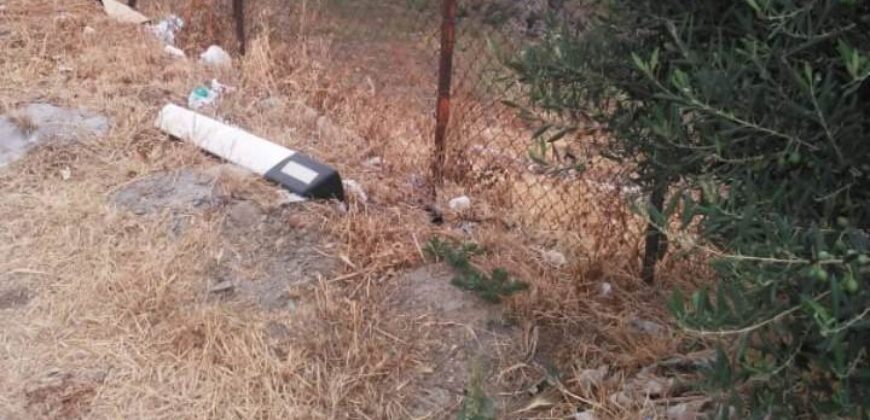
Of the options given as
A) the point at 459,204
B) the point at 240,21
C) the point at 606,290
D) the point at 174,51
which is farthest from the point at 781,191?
the point at 174,51

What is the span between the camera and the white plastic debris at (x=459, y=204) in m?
3.63

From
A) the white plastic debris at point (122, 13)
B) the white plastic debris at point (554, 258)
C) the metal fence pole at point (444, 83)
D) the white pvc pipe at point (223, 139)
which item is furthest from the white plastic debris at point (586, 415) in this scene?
the white plastic debris at point (122, 13)

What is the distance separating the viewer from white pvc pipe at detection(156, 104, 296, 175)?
3611 millimetres

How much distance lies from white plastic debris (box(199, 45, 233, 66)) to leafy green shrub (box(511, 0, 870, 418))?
343cm

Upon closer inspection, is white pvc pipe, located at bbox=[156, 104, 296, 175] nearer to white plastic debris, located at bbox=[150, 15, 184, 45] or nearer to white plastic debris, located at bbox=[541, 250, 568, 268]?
white plastic debris, located at bbox=[541, 250, 568, 268]

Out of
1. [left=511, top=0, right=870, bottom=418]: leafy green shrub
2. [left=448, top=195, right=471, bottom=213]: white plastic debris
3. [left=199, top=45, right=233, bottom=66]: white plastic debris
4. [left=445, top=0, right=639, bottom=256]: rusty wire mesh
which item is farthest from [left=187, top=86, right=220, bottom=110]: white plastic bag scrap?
[left=511, top=0, right=870, bottom=418]: leafy green shrub

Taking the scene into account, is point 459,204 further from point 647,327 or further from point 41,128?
point 41,128

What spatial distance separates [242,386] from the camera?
2.53 m

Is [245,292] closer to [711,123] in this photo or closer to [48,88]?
[711,123]

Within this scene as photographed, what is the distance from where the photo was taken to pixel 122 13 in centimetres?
555

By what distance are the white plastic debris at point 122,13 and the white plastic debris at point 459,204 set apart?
276 cm

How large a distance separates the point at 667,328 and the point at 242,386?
4.13ft

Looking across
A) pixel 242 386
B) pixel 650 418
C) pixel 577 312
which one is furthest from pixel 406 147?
pixel 650 418

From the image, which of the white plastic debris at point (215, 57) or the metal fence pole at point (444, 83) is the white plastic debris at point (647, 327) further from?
the white plastic debris at point (215, 57)
